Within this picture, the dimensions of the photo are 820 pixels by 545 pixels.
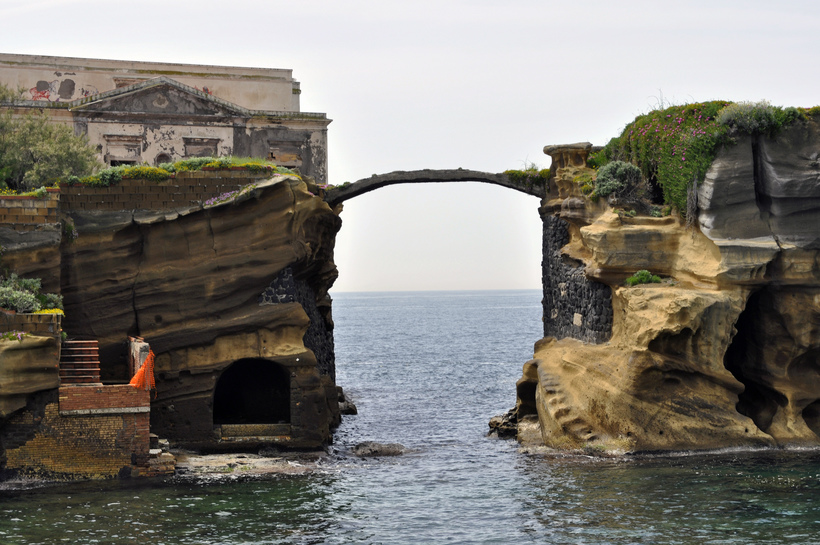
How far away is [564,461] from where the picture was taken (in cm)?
3234

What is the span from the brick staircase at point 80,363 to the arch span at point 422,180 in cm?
1304

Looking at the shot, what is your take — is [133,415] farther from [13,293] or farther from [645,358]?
[645,358]

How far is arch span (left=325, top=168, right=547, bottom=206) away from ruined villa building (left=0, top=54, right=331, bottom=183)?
6.51m

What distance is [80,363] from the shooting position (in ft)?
98.3

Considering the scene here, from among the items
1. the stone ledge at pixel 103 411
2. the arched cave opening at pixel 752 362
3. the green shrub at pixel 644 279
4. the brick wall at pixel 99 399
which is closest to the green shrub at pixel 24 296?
the brick wall at pixel 99 399

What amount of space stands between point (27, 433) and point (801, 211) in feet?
77.2

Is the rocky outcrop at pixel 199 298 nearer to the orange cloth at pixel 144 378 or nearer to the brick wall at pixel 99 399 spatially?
the orange cloth at pixel 144 378

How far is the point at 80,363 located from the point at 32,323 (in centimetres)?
209

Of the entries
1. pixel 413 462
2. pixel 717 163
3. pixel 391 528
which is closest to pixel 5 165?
pixel 413 462

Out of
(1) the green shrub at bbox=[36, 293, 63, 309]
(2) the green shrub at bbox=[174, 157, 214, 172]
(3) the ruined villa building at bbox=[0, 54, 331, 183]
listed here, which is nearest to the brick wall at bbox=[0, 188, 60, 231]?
(1) the green shrub at bbox=[36, 293, 63, 309]

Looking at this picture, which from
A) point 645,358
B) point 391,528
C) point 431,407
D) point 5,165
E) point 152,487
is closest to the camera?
point 391,528

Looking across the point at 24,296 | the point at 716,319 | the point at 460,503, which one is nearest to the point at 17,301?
the point at 24,296

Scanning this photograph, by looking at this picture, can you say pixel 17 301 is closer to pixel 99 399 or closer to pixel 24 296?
pixel 24 296

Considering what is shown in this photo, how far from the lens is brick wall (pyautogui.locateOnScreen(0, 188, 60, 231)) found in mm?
31984
